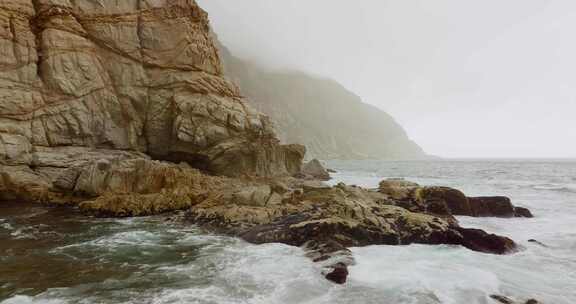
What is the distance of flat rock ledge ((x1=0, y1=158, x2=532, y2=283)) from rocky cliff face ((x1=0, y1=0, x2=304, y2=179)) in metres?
2.39

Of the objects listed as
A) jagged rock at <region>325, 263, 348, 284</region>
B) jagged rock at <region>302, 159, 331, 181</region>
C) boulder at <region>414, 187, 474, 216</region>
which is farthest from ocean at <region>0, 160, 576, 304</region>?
jagged rock at <region>302, 159, 331, 181</region>

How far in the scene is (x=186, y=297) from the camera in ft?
28.2

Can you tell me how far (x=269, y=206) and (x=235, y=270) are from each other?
24.1 ft

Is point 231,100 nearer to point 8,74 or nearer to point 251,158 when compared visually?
point 251,158

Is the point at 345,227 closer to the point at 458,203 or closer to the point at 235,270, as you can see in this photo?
the point at 235,270

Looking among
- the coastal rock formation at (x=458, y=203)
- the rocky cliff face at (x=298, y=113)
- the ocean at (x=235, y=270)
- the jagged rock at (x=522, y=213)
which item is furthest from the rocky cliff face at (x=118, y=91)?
the rocky cliff face at (x=298, y=113)

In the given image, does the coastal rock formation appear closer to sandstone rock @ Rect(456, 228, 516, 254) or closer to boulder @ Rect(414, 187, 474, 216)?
boulder @ Rect(414, 187, 474, 216)

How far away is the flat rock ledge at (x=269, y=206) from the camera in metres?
13.4

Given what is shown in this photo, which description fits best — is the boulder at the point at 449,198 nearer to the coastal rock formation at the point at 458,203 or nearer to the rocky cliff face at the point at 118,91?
the coastal rock formation at the point at 458,203

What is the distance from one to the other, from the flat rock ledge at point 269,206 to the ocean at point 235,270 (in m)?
0.67

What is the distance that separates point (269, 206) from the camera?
1794cm

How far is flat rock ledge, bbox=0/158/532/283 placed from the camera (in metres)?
13.4

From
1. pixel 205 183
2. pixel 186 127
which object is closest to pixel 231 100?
pixel 186 127

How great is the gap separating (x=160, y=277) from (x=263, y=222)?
6514mm
